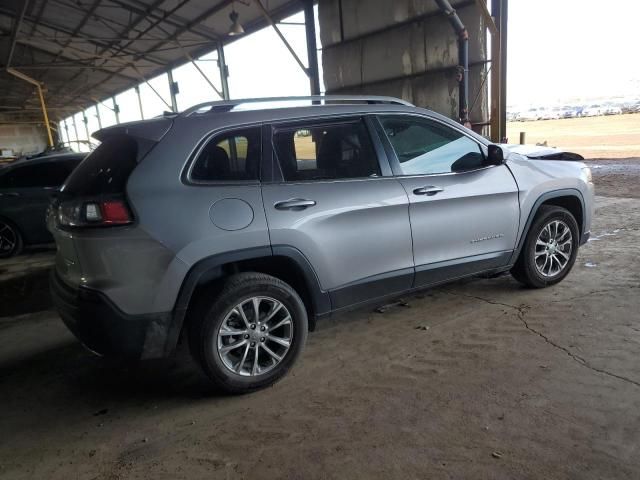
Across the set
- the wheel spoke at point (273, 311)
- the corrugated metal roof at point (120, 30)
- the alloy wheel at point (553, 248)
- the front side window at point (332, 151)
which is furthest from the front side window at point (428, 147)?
the corrugated metal roof at point (120, 30)

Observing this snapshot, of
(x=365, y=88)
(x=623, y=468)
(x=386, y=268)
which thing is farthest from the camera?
(x=365, y=88)

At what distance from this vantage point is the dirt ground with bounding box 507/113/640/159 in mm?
15762

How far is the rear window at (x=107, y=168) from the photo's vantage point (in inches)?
105

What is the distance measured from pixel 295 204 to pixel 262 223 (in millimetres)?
257

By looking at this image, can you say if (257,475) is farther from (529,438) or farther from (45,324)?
(45,324)

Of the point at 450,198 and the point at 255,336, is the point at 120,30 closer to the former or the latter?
the point at 450,198

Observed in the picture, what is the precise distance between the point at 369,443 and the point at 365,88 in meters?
10.4

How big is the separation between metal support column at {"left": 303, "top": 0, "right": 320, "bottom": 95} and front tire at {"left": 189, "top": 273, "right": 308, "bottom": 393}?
36.0 ft

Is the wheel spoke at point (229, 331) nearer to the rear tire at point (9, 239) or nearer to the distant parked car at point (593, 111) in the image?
the rear tire at point (9, 239)

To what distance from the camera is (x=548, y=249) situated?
171 inches

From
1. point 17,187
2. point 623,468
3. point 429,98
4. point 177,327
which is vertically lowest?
point 623,468

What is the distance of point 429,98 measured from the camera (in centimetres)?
1019

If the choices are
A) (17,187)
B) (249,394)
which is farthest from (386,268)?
(17,187)

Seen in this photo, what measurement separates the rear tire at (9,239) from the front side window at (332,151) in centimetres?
630
